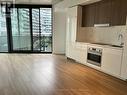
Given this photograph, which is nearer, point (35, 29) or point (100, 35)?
point (100, 35)

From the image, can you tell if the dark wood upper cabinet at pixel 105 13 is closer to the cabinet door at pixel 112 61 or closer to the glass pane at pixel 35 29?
the cabinet door at pixel 112 61

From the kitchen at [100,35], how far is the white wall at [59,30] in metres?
1.22

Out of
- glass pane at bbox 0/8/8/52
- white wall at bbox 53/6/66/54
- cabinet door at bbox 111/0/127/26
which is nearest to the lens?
cabinet door at bbox 111/0/127/26

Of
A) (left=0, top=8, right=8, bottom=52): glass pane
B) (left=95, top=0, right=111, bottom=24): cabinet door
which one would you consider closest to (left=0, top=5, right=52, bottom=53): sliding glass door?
(left=0, top=8, right=8, bottom=52): glass pane

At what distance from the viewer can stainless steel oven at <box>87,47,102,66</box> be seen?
4679 mm

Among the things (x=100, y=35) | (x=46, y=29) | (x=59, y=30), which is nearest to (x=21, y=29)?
(x=46, y=29)

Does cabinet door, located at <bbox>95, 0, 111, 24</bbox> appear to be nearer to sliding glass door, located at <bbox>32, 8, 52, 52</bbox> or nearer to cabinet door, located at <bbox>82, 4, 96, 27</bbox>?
cabinet door, located at <bbox>82, 4, 96, 27</bbox>

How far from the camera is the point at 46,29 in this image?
818 centimetres

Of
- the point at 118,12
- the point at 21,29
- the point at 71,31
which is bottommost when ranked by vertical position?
the point at 71,31

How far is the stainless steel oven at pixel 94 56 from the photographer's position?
4679mm

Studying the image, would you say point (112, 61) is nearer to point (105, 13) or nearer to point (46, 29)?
point (105, 13)

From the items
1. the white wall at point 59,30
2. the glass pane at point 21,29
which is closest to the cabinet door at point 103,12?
the white wall at point 59,30

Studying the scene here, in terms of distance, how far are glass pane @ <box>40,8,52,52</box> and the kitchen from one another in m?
1.86

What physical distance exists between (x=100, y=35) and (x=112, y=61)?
1579 millimetres
